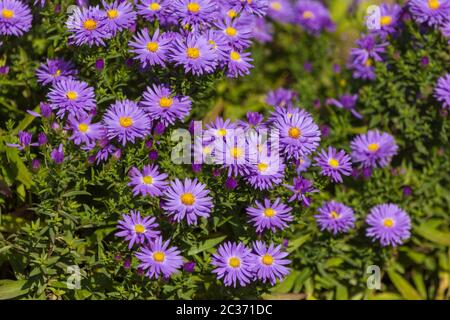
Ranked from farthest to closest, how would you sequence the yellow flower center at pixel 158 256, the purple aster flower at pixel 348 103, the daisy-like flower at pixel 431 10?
1. the purple aster flower at pixel 348 103
2. the daisy-like flower at pixel 431 10
3. the yellow flower center at pixel 158 256

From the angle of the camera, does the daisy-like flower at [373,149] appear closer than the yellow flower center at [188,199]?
No

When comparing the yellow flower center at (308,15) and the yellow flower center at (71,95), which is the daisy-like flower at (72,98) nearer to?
the yellow flower center at (71,95)

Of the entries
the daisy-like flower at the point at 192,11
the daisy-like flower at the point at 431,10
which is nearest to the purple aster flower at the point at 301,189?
the daisy-like flower at the point at 192,11

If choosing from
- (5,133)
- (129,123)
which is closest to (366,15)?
(129,123)

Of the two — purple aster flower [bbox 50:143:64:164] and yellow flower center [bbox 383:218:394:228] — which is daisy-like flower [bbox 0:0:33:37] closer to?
purple aster flower [bbox 50:143:64:164]

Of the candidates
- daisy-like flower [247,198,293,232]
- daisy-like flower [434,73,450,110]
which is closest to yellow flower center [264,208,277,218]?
daisy-like flower [247,198,293,232]

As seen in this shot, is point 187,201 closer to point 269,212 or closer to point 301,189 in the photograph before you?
point 269,212

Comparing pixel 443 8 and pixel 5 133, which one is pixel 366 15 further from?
pixel 5 133

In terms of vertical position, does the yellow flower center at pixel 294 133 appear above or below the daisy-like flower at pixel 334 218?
above
